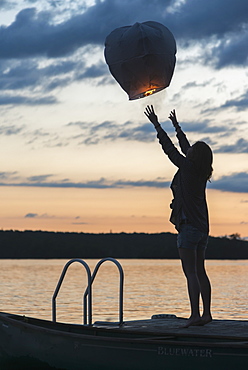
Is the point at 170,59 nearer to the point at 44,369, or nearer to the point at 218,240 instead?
the point at 44,369

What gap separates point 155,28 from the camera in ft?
35.2

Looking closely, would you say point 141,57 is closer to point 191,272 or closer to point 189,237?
point 189,237

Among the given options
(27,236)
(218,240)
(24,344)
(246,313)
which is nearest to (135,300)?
(246,313)

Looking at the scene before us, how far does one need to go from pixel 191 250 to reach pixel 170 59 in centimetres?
290

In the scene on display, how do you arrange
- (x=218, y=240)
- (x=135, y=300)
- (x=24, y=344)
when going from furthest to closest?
1. (x=218, y=240)
2. (x=135, y=300)
3. (x=24, y=344)

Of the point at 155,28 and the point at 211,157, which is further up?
the point at 155,28

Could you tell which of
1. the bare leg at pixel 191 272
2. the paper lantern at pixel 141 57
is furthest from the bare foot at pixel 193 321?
the paper lantern at pixel 141 57

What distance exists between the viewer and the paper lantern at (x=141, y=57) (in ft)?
34.3

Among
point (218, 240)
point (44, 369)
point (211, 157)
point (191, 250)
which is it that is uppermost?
point (218, 240)

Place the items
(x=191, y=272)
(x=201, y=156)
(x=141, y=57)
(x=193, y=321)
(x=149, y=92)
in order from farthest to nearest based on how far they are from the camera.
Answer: (x=149, y=92)
(x=141, y=57)
(x=193, y=321)
(x=201, y=156)
(x=191, y=272)

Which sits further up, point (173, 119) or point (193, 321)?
point (173, 119)

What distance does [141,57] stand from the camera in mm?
10422

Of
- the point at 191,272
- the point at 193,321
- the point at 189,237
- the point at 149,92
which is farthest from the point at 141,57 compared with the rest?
the point at 193,321

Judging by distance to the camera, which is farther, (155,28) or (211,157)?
(155,28)
